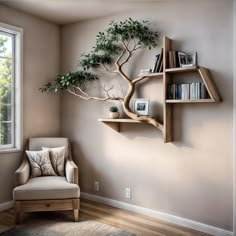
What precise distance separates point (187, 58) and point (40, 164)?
215cm

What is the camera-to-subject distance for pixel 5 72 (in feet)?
10.7

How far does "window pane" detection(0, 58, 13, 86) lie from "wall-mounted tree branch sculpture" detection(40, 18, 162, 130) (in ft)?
1.58

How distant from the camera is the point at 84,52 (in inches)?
142

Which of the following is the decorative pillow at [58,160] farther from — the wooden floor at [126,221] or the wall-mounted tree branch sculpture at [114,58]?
the wall-mounted tree branch sculpture at [114,58]

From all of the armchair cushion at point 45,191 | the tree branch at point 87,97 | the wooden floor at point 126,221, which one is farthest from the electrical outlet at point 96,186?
the tree branch at point 87,97

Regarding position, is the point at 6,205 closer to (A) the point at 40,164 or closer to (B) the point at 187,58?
(A) the point at 40,164

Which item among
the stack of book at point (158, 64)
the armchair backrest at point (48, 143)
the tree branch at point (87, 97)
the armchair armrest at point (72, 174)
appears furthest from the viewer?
the armchair backrest at point (48, 143)

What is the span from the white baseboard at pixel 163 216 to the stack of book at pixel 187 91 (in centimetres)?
137

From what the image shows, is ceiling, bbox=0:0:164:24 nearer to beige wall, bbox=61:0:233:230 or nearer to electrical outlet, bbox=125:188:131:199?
beige wall, bbox=61:0:233:230

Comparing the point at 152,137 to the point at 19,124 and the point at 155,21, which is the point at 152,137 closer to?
the point at 155,21

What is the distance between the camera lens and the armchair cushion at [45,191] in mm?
2711

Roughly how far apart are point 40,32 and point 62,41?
377mm

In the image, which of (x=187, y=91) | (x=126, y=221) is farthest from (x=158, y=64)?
(x=126, y=221)

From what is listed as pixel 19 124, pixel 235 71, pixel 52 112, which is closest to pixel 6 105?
pixel 19 124
